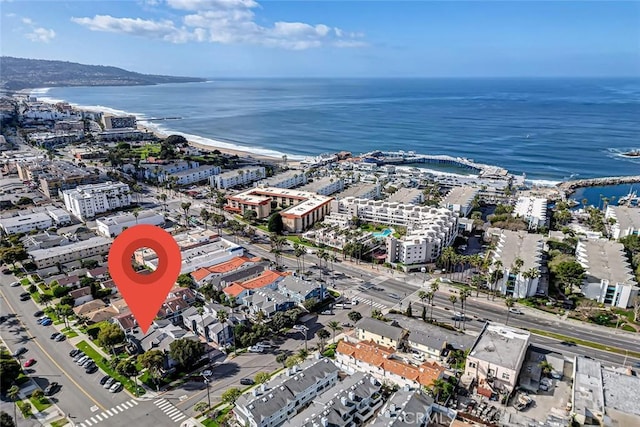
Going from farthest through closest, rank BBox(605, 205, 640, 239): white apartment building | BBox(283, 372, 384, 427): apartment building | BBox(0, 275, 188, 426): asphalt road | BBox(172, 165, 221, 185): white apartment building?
BBox(172, 165, 221, 185): white apartment building
BBox(605, 205, 640, 239): white apartment building
BBox(0, 275, 188, 426): asphalt road
BBox(283, 372, 384, 427): apartment building

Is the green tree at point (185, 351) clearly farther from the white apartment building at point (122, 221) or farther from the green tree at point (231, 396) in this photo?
the white apartment building at point (122, 221)

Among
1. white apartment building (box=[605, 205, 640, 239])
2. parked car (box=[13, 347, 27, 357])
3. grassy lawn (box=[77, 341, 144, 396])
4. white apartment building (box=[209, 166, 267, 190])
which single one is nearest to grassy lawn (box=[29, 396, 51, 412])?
grassy lawn (box=[77, 341, 144, 396])

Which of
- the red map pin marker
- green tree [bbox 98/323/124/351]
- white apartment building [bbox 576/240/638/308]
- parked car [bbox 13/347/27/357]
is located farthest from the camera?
white apartment building [bbox 576/240/638/308]

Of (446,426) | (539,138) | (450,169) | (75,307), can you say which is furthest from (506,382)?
(539,138)

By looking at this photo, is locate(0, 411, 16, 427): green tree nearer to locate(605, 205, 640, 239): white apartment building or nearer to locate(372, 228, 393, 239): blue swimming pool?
locate(372, 228, 393, 239): blue swimming pool

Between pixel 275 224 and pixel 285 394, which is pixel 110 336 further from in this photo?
pixel 275 224

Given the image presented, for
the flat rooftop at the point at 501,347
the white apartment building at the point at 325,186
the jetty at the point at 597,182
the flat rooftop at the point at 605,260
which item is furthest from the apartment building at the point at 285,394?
the jetty at the point at 597,182

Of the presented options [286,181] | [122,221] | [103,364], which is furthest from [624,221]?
[122,221]
